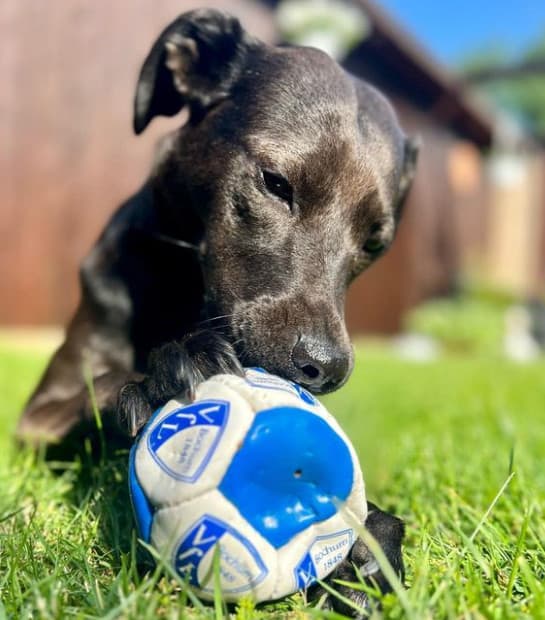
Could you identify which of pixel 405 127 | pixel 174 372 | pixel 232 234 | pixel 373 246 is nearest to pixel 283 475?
pixel 174 372

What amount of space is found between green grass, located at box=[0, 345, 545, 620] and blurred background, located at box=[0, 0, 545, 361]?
10.8 ft

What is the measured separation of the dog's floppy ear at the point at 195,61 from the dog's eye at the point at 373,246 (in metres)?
0.75

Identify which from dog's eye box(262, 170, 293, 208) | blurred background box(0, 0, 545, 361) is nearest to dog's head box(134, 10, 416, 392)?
dog's eye box(262, 170, 293, 208)

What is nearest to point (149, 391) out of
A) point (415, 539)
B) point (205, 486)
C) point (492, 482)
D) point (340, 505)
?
point (205, 486)

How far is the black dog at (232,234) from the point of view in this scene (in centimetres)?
190

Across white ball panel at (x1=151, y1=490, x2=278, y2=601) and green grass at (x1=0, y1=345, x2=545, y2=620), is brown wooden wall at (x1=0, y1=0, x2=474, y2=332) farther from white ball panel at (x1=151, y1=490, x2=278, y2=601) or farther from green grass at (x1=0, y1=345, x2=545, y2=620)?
white ball panel at (x1=151, y1=490, x2=278, y2=601)

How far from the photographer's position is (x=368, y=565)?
158cm

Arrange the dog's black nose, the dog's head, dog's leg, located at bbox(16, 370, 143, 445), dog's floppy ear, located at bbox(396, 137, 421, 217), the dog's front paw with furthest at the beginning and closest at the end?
dog's floppy ear, located at bbox(396, 137, 421, 217), dog's leg, located at bbox(16, 370, 143, 445), the dog's head, the dog's black nose, the dog's front paw

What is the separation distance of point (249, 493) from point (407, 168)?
1.89 m

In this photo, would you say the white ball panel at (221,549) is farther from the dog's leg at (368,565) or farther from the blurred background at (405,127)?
the blurred background at (405,127)

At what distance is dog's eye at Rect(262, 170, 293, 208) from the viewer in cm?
229

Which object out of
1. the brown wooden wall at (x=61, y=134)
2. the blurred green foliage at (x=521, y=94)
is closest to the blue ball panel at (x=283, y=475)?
the brown wooden wall at (x=61, y=134)

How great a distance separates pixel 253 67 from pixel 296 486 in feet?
5.63

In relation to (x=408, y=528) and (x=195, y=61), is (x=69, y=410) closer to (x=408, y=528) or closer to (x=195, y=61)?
(x=408, y=528)
